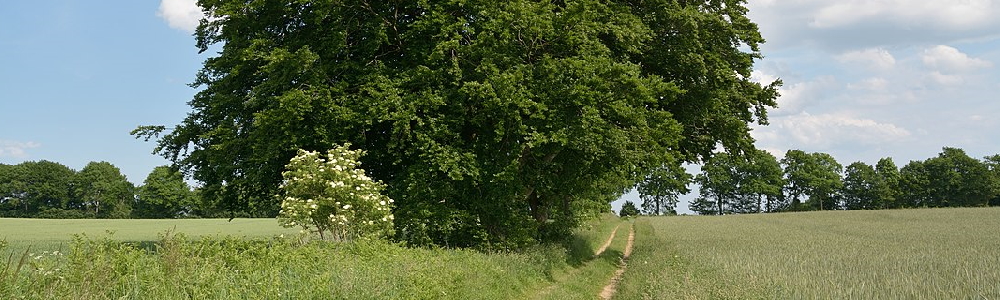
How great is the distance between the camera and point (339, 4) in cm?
1819

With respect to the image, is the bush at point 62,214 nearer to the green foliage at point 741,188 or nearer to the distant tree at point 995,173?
the green foliage at point 741,188

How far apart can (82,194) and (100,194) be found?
2.34m

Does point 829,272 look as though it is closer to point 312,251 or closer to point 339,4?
point 312,251

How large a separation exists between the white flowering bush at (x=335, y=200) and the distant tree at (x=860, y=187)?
377 feet

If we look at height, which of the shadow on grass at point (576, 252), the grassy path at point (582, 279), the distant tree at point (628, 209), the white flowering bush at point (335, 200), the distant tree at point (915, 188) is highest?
the distant tree at point (915, 188)

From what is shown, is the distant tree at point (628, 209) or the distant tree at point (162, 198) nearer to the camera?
the distant tree at point (162, 198)

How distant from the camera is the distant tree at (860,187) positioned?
111125 mm

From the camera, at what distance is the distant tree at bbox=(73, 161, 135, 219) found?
98.4 metres

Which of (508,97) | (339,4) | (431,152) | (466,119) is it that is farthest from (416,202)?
(339,4)

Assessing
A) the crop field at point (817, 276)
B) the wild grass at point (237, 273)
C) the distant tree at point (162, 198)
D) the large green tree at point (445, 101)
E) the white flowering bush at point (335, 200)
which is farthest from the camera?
the distant tree at point (162, 198)

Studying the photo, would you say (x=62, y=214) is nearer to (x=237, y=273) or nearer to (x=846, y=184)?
(x=237, y=273)

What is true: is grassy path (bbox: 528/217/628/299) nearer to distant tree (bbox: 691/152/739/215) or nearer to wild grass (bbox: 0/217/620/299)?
wild grass (bbox: 0/217/620/299)

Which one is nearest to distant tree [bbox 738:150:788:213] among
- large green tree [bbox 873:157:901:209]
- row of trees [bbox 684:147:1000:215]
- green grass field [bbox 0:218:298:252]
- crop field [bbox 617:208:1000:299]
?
row of trees [bbox 684:147:1000:215]

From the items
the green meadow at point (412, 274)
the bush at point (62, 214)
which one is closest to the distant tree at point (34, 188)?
the bush at point (62, 214)
